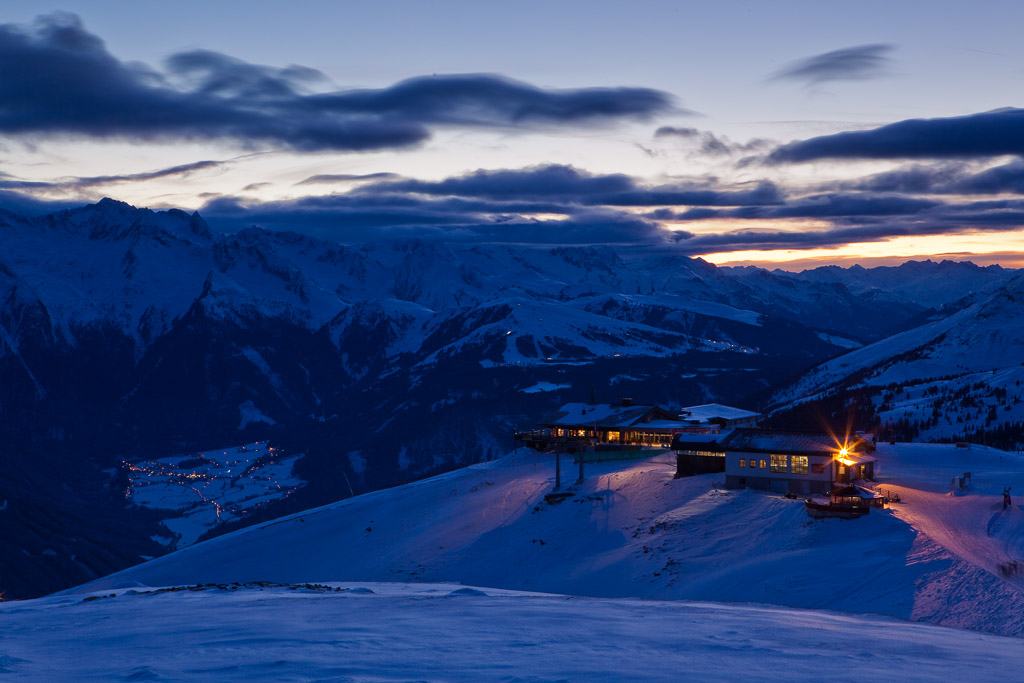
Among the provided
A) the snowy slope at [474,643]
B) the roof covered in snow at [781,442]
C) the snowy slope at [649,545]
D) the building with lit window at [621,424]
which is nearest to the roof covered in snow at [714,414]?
the building with lit window at [621,424]

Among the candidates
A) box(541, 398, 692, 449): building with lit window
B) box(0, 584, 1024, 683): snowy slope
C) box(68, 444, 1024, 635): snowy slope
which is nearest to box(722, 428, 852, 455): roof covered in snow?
box(68, 444, 1024, 635): snowy slope

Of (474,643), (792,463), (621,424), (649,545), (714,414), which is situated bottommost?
(714,414)

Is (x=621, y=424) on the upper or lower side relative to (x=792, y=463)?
lower

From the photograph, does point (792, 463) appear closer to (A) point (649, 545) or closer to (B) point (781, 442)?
(B) point (781, 442)

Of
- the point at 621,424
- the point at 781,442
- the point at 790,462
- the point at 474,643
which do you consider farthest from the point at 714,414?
the point at 474,643

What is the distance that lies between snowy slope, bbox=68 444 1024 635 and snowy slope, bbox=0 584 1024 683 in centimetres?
950

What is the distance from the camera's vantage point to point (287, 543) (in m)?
85.9

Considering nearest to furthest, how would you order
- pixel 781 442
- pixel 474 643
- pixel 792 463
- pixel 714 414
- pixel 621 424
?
1. pixel 474 643
2. pixel 792 463
3. pixel 781 442
4. pixel 621 424
5. pixel 714 414

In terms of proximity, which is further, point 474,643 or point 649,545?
point 649,545

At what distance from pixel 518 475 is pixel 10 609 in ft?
203

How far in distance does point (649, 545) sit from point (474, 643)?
3720 centimetres

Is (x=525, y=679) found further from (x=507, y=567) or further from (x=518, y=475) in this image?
(x=518, y=475)

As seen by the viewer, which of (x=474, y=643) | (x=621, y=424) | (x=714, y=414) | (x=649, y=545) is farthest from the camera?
(x=714, y=414)

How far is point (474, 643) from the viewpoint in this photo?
24672 mm
